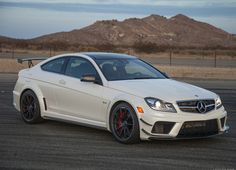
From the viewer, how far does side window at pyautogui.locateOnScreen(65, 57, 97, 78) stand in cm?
995

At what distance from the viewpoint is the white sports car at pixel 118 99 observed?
8594 mm

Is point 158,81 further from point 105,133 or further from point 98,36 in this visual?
point 98,36

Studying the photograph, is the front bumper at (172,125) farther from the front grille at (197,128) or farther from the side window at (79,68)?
the side window at (79,68)

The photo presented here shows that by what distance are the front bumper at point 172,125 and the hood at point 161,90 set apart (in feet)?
0.91

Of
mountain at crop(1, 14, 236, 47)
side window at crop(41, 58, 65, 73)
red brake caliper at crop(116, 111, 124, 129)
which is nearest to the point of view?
red brake caliper at crop(116, 111, 124, 129)

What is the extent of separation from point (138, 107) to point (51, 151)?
147cm

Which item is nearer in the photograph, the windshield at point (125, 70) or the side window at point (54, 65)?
the windshield at point (125, 70)

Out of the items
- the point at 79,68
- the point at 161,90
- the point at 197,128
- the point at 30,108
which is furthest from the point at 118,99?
the point at 30,108

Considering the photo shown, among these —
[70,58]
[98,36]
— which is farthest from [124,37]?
[70,58]

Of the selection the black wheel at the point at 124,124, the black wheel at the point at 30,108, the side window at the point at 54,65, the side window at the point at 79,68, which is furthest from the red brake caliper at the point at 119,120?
the black wheel at the point at 30,108

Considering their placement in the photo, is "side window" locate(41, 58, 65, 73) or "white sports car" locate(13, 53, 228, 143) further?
"side window" locate(41, 58, 65, 73)

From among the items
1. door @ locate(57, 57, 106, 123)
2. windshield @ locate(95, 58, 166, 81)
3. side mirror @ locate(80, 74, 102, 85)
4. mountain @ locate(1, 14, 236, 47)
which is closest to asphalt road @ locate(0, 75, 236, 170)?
door @ locate(57, 57, 106, 123)

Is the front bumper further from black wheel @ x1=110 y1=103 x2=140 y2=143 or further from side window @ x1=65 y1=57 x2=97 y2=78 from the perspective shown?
side window @ x1=65 y1=57 x2=97 y2=78

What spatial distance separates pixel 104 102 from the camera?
9289mm
